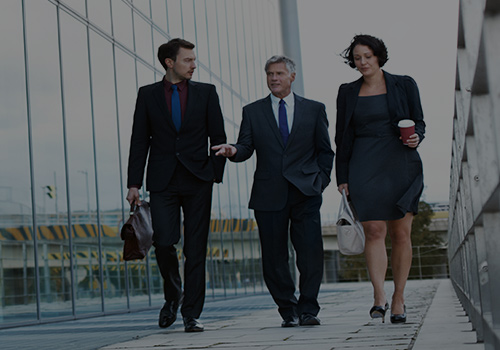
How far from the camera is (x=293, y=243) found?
527cm

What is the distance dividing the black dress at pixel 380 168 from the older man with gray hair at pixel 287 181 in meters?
0.36

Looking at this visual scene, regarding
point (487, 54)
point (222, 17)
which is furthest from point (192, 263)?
point (222, 17)

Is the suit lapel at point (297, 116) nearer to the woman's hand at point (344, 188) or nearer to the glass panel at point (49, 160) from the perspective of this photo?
the woman's hand at point (344, 188)

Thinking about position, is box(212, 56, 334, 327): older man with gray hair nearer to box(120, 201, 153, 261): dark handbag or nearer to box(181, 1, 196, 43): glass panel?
box(120, 201, 153, 261): dark handbag

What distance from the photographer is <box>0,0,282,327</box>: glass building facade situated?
27.8 ft

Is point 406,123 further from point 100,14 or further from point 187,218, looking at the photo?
point 100,14

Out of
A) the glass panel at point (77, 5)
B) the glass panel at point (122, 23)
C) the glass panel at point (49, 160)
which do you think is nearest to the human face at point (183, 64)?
the glass panel at point (49, 160)

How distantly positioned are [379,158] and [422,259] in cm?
3837

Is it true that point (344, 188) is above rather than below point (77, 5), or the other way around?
below

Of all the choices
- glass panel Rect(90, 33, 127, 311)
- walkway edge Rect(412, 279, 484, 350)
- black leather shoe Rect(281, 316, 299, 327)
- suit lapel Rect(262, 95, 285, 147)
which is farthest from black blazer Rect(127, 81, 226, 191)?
glass panel Rect(90, 33, 127, 311)

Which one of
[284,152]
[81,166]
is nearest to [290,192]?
[284,152]

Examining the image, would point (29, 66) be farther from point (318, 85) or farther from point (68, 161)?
point (318, 85)

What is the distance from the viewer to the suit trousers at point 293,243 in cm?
520

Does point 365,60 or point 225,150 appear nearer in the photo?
point 225,150
